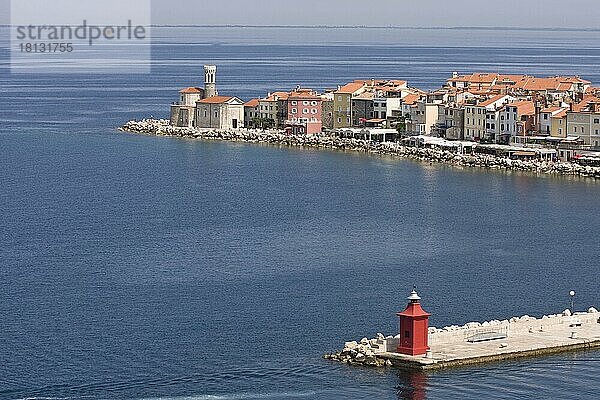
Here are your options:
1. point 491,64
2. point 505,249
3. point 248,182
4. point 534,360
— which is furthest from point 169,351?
point 491,64

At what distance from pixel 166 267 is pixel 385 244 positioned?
4078mm

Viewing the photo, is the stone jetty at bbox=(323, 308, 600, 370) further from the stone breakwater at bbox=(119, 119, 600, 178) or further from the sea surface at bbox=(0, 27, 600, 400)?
the stone breakwater at bbox=(119, 119, 600, 178)

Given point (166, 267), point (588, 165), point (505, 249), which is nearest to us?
point (166, 267)

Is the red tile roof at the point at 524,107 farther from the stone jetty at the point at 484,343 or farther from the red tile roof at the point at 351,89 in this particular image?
the stone jetty at the point at 484,343

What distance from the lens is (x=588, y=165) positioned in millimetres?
38250

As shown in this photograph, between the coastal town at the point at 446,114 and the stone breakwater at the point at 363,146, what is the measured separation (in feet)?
1.70

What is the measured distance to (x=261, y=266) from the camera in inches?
931

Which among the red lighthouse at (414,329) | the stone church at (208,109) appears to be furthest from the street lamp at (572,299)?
the stone church at (208,109)

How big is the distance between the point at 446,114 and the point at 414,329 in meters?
26.6

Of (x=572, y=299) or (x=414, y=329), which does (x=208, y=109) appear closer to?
(x=572, y=299)

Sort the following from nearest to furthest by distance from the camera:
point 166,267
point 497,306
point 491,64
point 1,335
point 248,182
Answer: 1. point 1,335
2. point 497,306
3. point 166,267
4. point 248,182
5. point 491,64

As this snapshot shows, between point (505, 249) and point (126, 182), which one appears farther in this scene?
point (126, 182)

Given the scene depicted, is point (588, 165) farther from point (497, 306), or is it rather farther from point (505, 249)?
point (497, 306)

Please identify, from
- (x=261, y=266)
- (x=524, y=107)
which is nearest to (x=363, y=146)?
(x=524, y=107)
